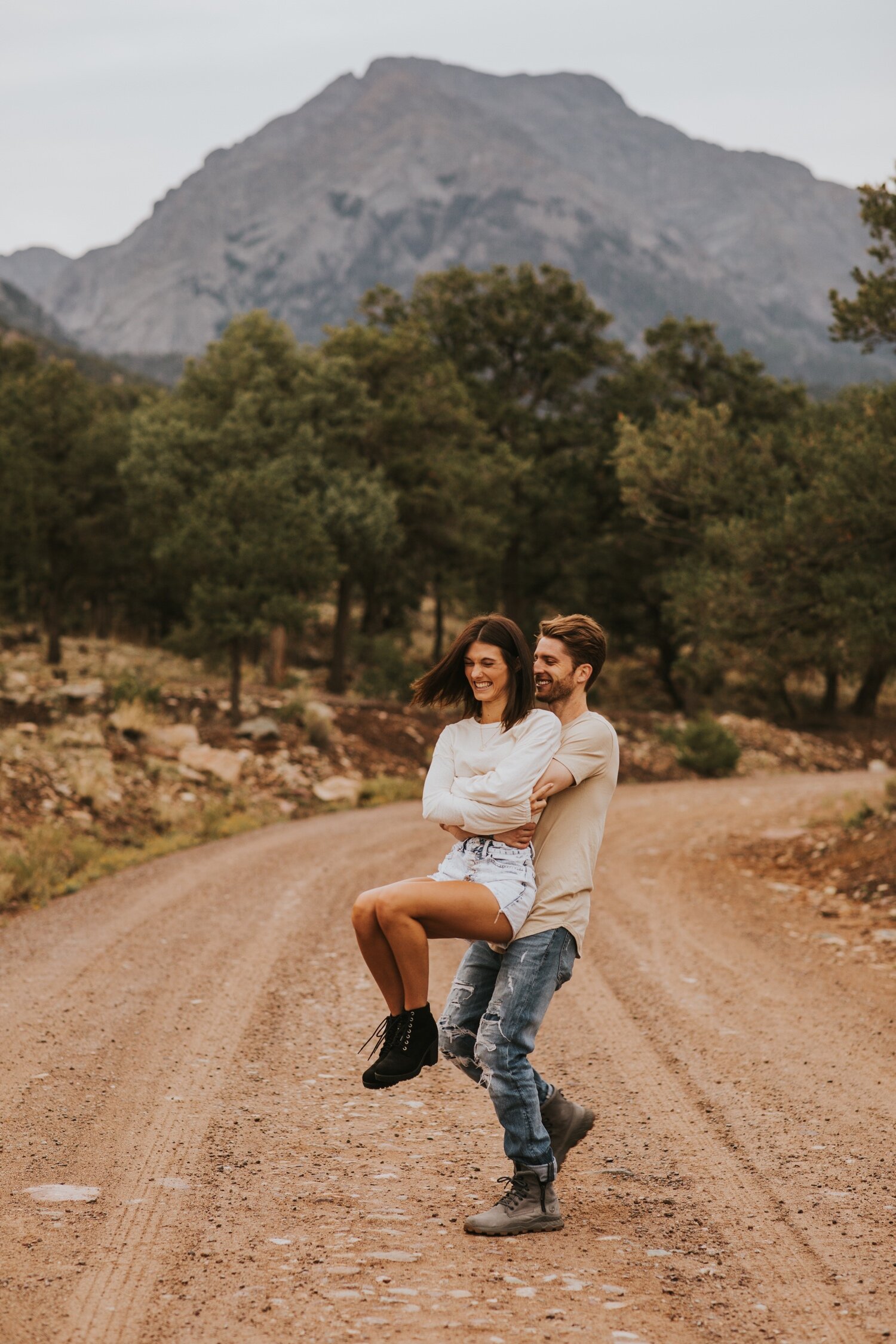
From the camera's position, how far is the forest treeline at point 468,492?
14.3 meters

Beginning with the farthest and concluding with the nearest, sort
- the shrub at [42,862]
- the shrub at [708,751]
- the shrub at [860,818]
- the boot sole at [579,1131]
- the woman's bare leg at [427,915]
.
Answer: the shrub at [708,751] → the shrub at [860,818] → the shrub at [42,862] → the boot sole at [579,1131] → the woman's bare leg at [427,915]

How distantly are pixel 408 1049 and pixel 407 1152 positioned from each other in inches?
51.8

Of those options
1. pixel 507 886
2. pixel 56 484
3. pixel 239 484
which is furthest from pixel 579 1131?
pixel 56 484

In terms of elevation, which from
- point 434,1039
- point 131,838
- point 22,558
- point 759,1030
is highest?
point 22,558

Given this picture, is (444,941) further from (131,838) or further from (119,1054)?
(131,838)

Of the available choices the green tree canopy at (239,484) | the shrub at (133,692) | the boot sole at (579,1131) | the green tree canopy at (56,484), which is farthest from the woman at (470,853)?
the green tree canopy at (56,484)

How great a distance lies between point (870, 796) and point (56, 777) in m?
13.4

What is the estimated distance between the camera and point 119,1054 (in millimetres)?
5934

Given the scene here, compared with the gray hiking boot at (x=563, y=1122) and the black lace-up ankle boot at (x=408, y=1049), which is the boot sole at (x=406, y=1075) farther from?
the gray hiking boot at (x=563, y=1122)

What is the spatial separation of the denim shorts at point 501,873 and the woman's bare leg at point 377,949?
22 cm

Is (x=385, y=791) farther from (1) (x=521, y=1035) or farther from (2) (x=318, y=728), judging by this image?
(1) (x=521, y=1035)

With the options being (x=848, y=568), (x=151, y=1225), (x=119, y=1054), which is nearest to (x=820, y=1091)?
(x=151, y=1225)

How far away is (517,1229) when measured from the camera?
3.76 meters

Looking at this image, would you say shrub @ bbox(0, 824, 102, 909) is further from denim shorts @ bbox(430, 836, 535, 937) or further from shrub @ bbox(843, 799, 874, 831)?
shrub @ bbox(843, 799, 874, 831)
